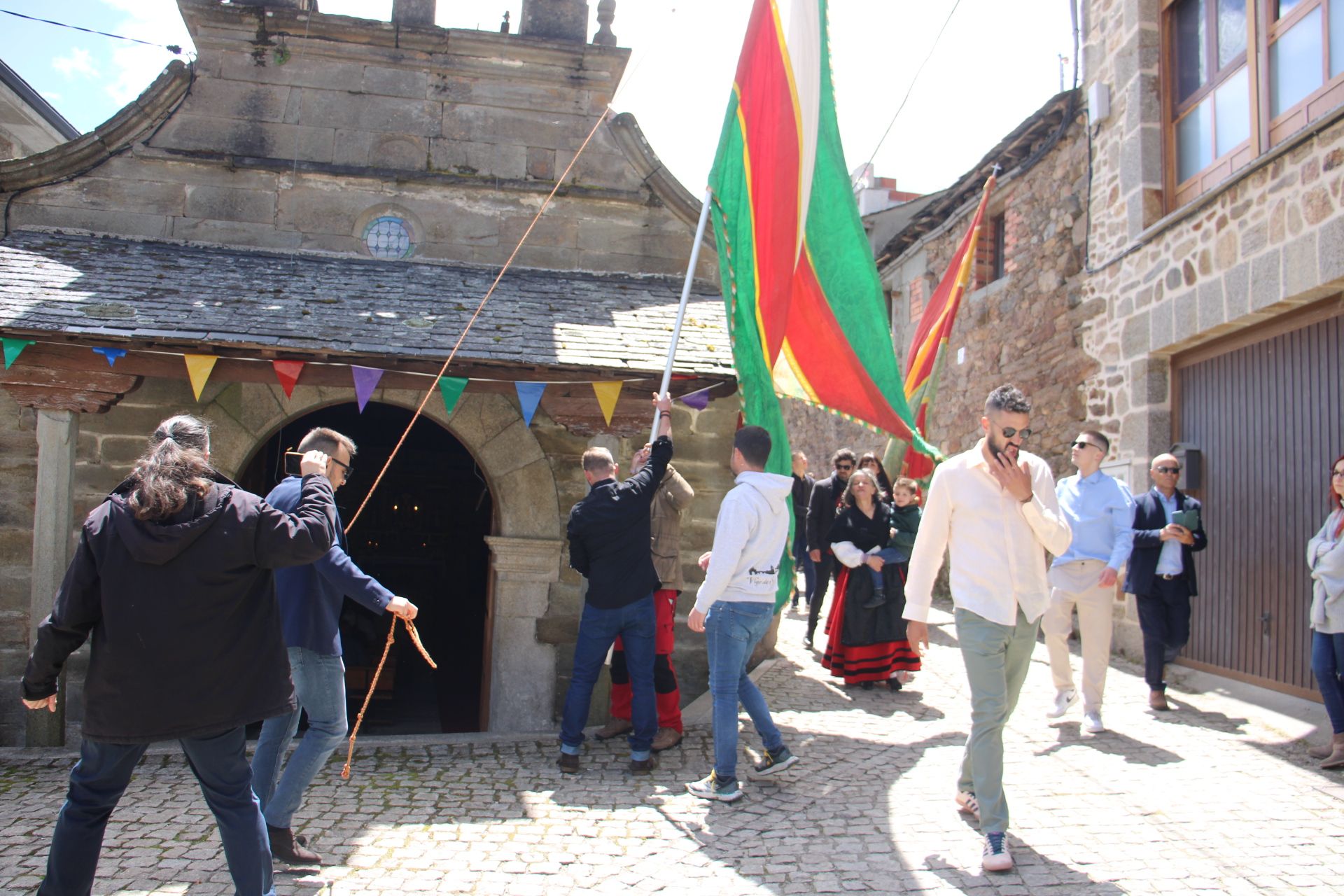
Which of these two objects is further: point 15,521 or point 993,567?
point 15,521

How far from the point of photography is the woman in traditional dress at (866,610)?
268 inches

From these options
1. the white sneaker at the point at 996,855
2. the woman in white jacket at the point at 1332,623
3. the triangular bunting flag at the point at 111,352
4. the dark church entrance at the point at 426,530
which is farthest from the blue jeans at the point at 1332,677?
the dark church entrance at the point at 426,530

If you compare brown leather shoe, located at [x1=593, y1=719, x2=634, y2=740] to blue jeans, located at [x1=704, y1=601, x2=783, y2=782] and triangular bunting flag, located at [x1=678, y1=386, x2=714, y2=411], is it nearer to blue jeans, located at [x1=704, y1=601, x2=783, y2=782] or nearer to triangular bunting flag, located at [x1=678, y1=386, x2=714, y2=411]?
blue jeans, located at [x1=704, y1=601, x2=783, y2=782]

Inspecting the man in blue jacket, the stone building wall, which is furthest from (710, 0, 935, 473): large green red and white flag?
the stone building wall

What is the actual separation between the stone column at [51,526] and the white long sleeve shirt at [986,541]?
16.1 feet

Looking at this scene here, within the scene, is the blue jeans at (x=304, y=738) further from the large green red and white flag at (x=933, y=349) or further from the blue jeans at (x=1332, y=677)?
the large green red and white flag at (x=933, y=349)

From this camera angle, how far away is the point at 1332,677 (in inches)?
193

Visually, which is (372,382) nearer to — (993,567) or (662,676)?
(662,676)

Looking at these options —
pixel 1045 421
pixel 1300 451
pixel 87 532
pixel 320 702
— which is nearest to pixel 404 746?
pixel 320 702

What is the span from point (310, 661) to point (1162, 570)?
4961 millimetres

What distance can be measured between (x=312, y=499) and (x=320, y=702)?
→ 91 cm

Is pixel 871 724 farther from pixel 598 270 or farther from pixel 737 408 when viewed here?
pixel 598 270

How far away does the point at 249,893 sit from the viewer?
9.98 feet

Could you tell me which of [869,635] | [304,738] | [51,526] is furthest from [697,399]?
[51,526]
